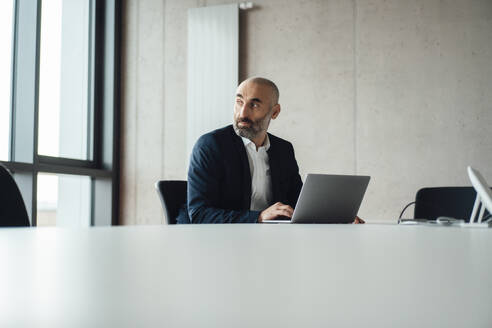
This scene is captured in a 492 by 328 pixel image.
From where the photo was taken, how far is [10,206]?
1590mm

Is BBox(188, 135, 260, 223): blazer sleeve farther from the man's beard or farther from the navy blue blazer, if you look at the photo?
the man's beard

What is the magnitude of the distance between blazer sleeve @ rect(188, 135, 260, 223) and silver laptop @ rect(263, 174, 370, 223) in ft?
1.96

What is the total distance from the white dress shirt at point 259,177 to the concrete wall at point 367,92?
1874 mm

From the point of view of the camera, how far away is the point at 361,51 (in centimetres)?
483

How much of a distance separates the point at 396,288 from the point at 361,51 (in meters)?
4.99

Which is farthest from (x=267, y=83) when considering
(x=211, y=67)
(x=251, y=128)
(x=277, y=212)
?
(x=211, y=67)

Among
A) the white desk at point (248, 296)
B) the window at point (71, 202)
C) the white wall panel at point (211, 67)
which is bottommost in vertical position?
the window at point (71, 202)

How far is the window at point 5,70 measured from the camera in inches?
165

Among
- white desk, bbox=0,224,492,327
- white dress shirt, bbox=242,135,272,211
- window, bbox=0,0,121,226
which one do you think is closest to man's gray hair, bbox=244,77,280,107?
white dress shirt, bbox=242,135,272,211

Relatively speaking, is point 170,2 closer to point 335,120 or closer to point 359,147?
point 335,120

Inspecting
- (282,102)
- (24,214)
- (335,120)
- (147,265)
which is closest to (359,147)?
(335,120)

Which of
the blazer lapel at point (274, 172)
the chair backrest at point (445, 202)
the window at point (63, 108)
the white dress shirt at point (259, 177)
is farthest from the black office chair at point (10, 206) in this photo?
the chair backrest at point (445, 202)

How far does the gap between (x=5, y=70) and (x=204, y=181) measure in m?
2.59

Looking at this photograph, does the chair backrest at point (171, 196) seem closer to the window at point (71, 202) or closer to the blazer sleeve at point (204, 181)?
the blazer sleeve at point (204, 181)
